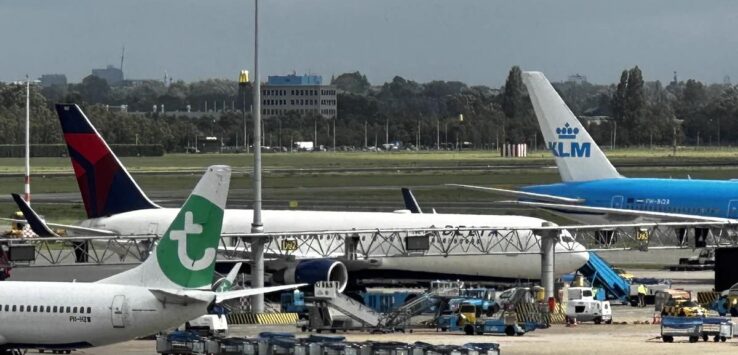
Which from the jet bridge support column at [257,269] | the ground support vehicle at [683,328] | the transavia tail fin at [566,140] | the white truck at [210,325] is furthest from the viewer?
the transavia tail fin at [566,140]

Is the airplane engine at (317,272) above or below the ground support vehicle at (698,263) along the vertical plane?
above

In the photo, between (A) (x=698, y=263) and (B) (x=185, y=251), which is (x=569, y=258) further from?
(B) (x=185, y=251)

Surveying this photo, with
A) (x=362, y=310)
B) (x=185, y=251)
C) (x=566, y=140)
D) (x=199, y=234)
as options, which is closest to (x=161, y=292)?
(x=185, y=251)

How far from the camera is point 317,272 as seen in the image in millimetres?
67375

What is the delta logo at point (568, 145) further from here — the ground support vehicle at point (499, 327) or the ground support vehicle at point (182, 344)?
the ground support vehicle at point (182, 344)

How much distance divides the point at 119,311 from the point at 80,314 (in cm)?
133

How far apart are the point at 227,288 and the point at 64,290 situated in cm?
673

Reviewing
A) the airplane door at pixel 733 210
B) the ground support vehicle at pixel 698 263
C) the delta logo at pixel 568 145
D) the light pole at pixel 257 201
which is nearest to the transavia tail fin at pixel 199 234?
the light pole at pixel 257 201

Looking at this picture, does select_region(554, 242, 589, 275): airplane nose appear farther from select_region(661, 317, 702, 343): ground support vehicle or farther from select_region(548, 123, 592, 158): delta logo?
select_region(548, 123, 592, 158): delta logo

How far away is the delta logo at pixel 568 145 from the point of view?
295 ft

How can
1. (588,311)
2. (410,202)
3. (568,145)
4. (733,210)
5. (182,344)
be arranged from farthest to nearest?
(568,145)
(410,202)
(733,210)
(588,311)
(182,344)

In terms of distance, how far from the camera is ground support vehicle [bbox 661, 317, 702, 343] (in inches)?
2224

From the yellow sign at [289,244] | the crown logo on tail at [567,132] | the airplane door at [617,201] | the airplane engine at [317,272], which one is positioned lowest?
the airplane engine at [317,272]

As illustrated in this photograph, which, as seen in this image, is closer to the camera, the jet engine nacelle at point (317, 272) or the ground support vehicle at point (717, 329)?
the ground support vehicle at point (717, 329)
